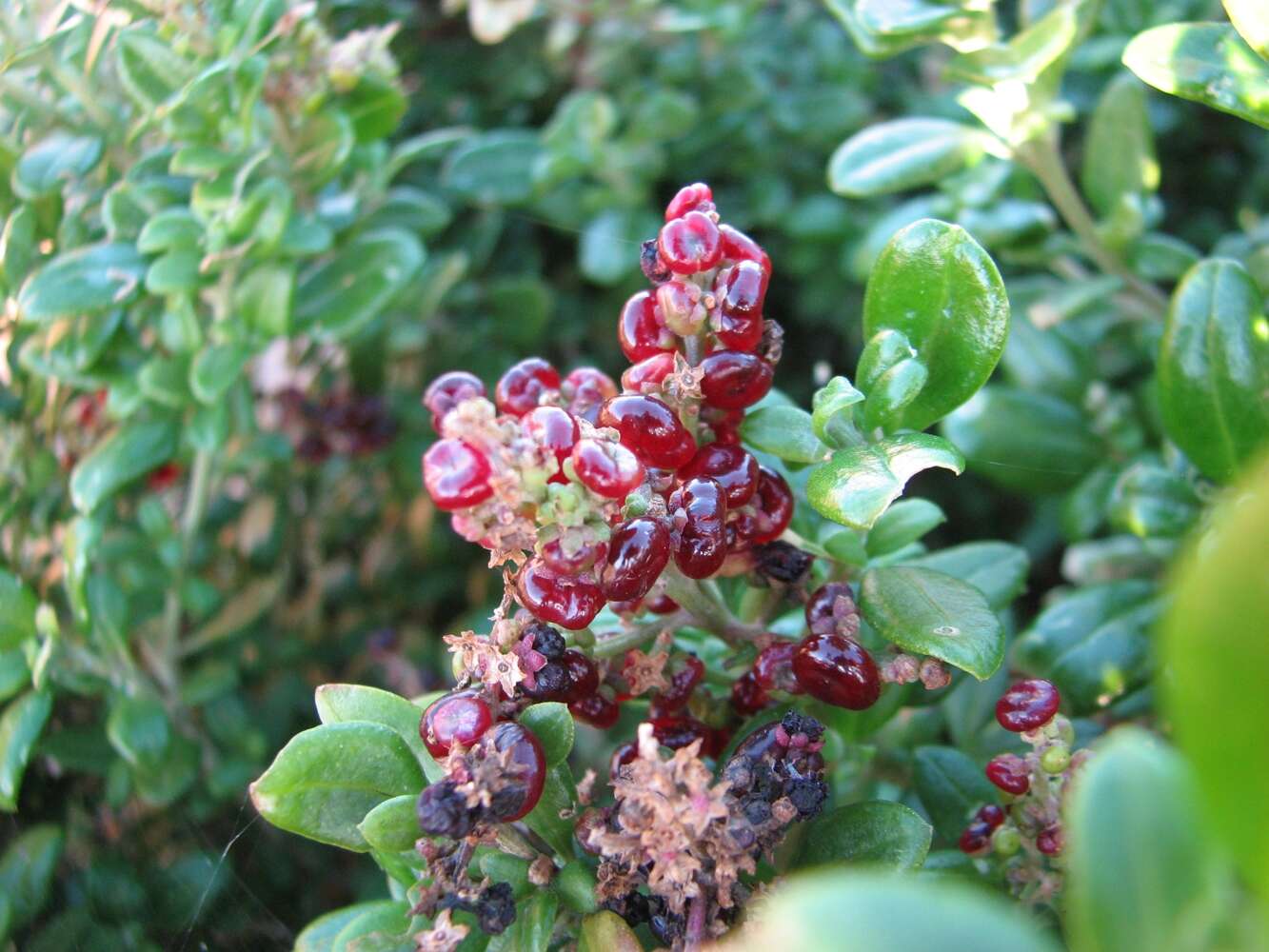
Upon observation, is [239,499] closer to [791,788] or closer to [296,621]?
[296,621]

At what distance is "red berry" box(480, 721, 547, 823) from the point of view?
78 centimetres

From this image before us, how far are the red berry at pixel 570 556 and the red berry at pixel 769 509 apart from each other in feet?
0.65

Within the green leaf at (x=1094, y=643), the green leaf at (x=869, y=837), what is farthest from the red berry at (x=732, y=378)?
the green leaf at (x=1094, y=643)

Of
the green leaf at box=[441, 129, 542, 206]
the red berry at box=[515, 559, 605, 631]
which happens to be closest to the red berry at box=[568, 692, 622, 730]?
the red berry at box=[515, 559, 605, 631]

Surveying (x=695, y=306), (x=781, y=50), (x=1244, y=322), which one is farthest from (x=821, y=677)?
(x=781, y=50)

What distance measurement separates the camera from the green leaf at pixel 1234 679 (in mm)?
433

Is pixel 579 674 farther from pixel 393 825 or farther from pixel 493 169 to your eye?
pixel 493 169

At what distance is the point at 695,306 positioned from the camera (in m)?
0.88

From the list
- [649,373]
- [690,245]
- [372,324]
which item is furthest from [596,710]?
[372,324]

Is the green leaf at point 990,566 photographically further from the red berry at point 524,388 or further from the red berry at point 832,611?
the red berry at point 524,388

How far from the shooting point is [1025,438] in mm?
1530

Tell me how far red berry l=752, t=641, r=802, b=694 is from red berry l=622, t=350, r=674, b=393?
0.26m

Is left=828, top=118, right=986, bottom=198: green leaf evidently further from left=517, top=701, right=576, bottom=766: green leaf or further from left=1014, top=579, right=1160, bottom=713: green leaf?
left=517, top=701, right=576, bottom=766: green leaf

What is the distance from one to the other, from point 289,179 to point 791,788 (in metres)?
1.13
